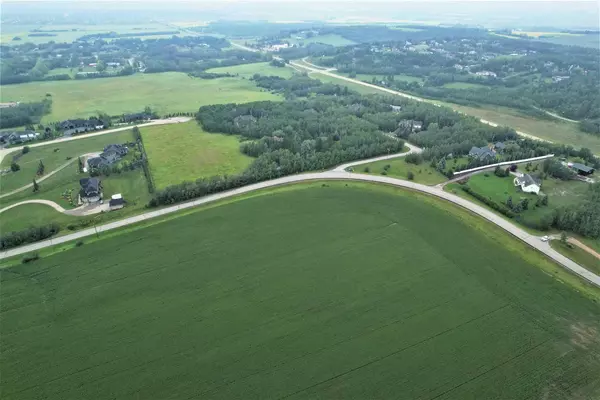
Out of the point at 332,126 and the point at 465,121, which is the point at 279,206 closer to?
the point at 332,126

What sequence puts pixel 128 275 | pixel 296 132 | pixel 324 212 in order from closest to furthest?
pixel 128 275 → pixel 324 212 → pixel 296 132

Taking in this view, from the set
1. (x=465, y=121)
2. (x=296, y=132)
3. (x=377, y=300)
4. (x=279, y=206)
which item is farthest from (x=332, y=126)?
(x=377, y=300)

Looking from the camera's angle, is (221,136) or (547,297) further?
(221,136)

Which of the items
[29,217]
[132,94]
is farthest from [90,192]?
[132,94]

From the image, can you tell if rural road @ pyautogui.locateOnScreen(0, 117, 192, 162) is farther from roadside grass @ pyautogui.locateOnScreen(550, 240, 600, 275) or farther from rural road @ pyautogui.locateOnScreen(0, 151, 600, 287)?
roadside grass @ pyautogui.locateOnScreen(550, 240, 600, 275)

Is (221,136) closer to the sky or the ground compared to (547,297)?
closer to the ground

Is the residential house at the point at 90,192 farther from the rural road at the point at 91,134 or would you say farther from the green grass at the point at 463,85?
the green grass at the point at 463,85

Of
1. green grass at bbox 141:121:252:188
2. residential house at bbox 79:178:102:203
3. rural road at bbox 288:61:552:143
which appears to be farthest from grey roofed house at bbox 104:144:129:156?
rural road at bbox 288:61:552:143
